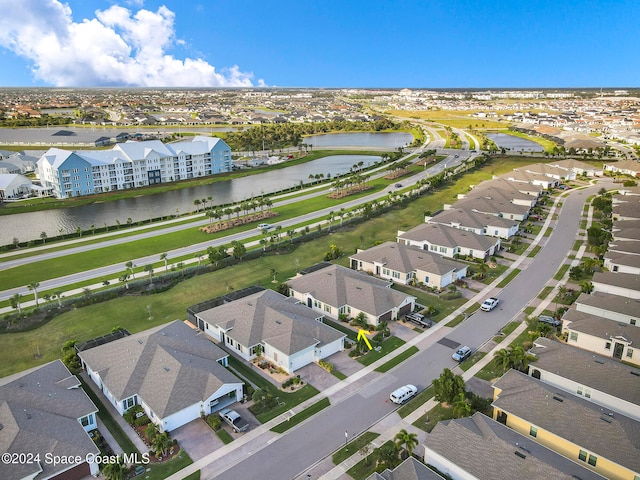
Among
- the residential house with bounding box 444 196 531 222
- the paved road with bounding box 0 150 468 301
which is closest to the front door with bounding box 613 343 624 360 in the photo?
the residential house with bounding box 444 196 531 222

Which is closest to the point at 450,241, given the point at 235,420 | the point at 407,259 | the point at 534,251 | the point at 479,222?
the point at 407,259

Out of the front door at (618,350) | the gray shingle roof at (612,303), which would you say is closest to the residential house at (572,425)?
the front door at (618,350)

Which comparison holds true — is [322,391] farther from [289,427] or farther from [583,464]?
[583,464]

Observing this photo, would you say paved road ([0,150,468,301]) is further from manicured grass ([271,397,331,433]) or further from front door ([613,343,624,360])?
front door ([613,343,624,360])

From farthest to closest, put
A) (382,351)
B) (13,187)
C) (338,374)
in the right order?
(13,187), (382,351), (338,374)

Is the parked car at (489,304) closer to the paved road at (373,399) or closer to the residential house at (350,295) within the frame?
the paved road at (373,399)

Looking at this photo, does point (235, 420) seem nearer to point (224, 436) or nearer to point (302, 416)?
point (224, 436)

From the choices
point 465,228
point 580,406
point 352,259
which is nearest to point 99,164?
point 352,259
